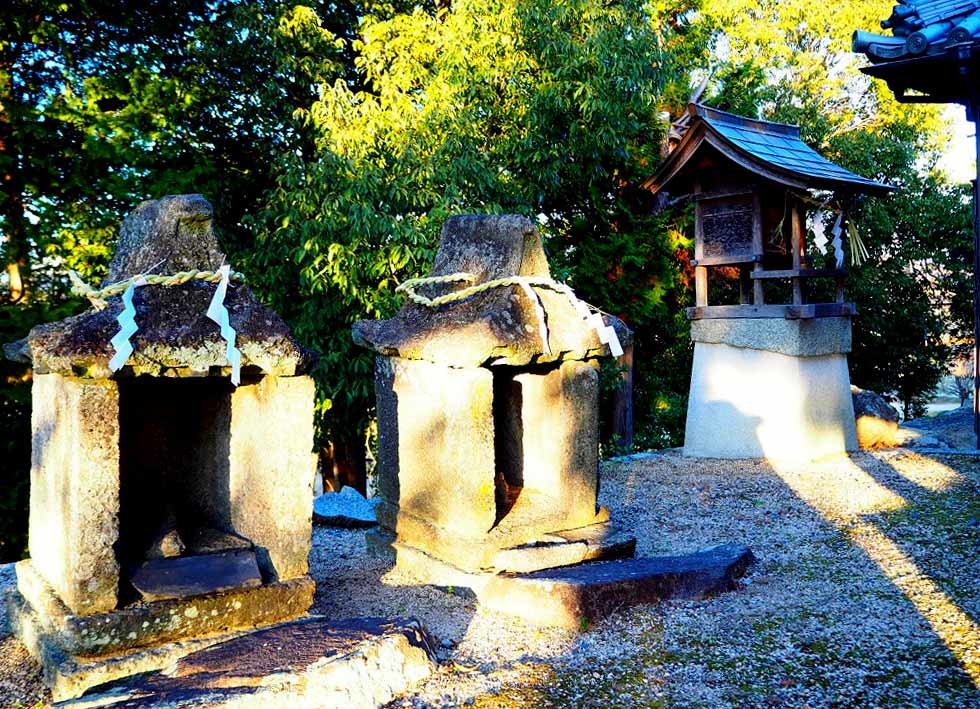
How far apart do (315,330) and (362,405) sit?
→ 3.69 ft

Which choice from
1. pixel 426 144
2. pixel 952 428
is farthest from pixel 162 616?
pixel 952 428

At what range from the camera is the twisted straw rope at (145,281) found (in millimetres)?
3879

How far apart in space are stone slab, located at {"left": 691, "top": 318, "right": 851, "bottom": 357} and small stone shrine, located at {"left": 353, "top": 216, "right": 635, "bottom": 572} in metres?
4.60

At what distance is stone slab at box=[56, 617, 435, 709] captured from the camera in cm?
291

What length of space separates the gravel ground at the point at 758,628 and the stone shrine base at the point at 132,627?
17 cm

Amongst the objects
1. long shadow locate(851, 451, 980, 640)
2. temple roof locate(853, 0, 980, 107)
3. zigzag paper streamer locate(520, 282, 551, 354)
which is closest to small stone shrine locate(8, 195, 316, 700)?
zigzag paper streamer locate(520, 282, 551, 354)

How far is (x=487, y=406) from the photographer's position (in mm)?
4852

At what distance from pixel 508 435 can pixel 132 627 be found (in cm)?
283

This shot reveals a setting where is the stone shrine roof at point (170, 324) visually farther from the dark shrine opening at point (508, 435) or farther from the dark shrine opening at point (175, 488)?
the dark shrine opening at point (508, 435)

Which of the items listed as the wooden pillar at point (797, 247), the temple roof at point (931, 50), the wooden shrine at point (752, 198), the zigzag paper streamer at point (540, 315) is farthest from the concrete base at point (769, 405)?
the zigzag paper streamer at point (540, 315)

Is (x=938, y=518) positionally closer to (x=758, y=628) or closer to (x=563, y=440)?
(x=758, y=628)

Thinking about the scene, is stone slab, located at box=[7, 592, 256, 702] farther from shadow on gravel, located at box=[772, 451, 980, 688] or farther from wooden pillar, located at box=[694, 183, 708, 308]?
wooden pillar, located at box=[694, 183, 708, 308]

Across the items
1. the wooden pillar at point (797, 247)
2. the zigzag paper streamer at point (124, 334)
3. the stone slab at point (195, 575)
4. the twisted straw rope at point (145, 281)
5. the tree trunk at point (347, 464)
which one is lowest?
the tree trunk at point (347, 464)

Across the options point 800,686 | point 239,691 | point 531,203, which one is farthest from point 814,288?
point 239,691
